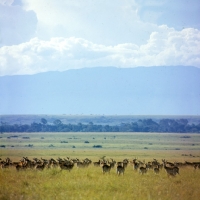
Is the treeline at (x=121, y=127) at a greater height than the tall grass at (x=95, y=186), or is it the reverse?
the treeline at (x=121, y=127)

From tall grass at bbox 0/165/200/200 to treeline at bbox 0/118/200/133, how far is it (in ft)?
39.3

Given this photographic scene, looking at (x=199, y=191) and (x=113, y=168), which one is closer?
(x=199, y=191)

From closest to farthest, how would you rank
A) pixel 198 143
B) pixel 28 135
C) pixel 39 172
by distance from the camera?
pixel 39 172 < pixel 198 143 < pixel 28 135

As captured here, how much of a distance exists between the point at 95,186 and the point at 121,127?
4140 cm

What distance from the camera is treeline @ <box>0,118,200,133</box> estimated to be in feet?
104

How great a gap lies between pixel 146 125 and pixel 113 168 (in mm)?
25616

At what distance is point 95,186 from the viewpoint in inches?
Answer: 566

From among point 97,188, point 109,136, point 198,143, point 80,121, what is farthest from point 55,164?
point 80,121

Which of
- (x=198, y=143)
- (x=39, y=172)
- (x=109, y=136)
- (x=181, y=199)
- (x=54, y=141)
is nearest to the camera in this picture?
(x=181, y=199)

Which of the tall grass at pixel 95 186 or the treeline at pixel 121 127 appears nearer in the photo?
the tall grass at pixel 95 186

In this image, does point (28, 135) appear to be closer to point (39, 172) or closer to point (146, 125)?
point (146, 125)

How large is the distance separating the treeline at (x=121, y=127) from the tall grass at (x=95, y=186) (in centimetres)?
1199

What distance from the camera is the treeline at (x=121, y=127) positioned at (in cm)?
3155

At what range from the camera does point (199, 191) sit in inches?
570
